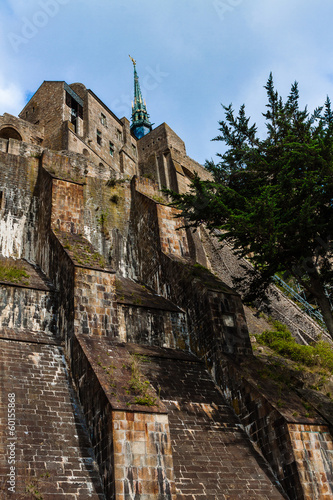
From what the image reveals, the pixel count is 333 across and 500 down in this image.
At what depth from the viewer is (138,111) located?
212 ft

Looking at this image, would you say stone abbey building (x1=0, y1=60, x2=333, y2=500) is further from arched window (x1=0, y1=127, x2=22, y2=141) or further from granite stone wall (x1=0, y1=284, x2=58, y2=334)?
arched window (x1=0, y1=127, x2=22, y2=141)

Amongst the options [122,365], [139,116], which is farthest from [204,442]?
[139,116]

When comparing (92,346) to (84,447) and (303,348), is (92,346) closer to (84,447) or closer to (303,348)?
(84,447)

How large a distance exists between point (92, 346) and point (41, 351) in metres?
1.26

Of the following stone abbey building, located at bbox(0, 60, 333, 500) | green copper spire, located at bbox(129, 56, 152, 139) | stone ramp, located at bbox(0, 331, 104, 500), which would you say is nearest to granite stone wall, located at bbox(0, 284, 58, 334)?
stone abbey building, located at bbox(0, 60, 333, 500)

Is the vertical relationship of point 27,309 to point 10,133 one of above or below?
below

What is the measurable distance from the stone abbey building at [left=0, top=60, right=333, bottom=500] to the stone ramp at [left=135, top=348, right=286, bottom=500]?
0.10ft

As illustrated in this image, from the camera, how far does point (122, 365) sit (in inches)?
402

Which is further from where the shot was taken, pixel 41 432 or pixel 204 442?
pixel 204 442

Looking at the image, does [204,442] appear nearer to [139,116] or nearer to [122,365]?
[122,365]

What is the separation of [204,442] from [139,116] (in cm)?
5795

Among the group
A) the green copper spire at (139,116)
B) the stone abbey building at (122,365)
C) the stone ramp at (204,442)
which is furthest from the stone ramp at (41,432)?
the green copper spire at (139,116)

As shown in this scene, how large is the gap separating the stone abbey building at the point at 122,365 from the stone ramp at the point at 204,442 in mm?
32

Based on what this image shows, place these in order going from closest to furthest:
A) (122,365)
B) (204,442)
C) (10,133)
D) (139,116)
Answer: (204,442) < (122,365) < (10,133) < (139,116)
